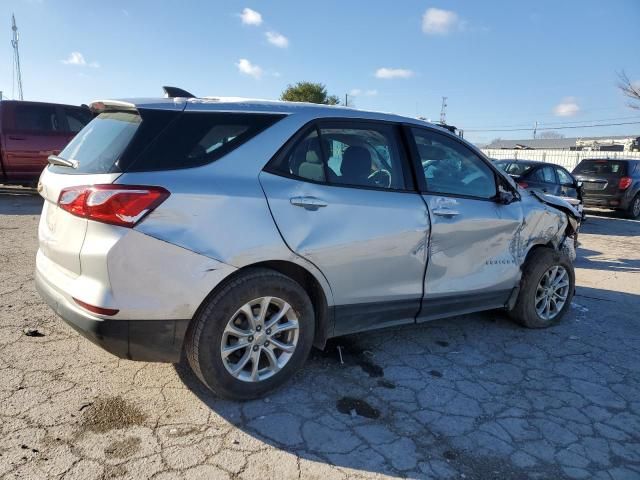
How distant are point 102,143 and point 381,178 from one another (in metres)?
1.75

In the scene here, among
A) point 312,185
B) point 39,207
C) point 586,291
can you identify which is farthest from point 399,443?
point 39,207

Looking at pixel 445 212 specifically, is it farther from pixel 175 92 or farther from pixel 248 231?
pixel 175 92

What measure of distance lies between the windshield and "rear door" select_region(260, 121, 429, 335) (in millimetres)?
787

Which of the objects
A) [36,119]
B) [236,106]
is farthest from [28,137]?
[236,106]

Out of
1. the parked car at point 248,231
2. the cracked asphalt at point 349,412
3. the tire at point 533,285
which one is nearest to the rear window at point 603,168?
the tire at point 533,285

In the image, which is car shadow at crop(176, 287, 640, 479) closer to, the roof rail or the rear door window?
the roof rail

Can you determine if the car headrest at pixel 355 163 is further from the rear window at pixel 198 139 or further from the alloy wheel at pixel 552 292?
the alloy wheel at pixel 552 292

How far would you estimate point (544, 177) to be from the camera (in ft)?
37.4

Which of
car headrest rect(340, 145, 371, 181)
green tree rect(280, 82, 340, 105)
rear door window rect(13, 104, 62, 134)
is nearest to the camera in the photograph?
car headrest rect(340, 145, 371, 181)

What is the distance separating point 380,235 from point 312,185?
0.57 m

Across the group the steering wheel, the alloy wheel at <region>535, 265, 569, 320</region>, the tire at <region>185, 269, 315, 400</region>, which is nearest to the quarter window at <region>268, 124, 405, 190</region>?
the steering wheel

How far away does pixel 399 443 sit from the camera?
2668 millimetres

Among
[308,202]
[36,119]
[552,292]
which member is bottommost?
[552,292]

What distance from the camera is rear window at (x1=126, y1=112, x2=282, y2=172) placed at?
2613mm
